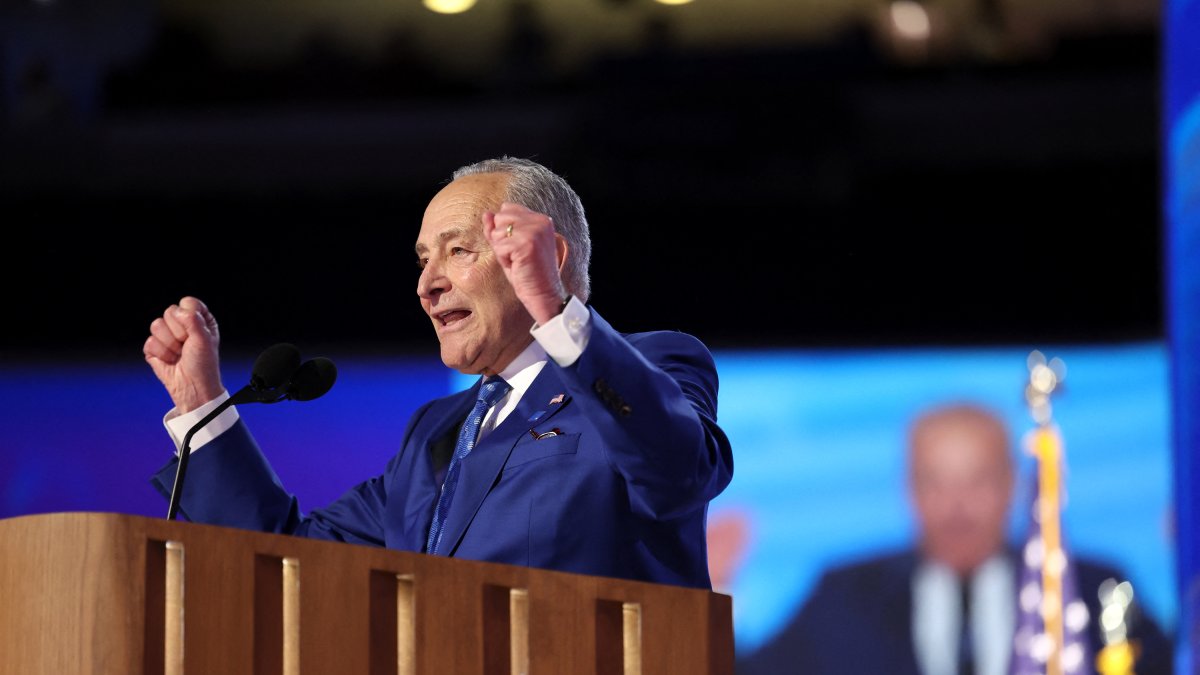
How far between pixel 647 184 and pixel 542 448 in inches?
127

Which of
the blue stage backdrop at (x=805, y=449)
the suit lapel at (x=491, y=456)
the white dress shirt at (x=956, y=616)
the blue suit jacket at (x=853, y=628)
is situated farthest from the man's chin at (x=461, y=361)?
the white dress shirt at (x=956, y=616)

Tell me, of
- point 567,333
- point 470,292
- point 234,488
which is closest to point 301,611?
point 567,333

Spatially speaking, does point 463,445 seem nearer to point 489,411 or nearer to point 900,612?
point 489,411

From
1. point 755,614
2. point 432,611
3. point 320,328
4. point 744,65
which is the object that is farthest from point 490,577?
point 744,65

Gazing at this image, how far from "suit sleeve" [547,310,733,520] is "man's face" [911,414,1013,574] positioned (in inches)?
109

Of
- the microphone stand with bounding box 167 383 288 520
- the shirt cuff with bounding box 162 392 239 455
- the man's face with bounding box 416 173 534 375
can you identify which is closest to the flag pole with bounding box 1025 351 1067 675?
the man's face with bounding box 416 173 534 375

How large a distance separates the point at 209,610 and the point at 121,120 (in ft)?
15.4

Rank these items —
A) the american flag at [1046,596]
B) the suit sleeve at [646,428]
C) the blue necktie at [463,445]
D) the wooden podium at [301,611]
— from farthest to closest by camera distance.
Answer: the american flag at [1046,596] → the blue necktie at [463,445] → the suit sleeve at [646,428] → the wooden podium at [301,611]

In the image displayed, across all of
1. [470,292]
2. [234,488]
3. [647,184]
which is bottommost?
[234,488]

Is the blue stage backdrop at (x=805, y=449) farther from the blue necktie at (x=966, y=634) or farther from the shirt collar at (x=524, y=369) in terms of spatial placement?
the shirt collar at (x=524, y=369)

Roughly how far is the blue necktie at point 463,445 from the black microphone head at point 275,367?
0.27 meters

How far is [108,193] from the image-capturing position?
18.5ft

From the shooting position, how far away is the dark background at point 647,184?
5129mm

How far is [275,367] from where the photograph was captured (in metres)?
2.17
